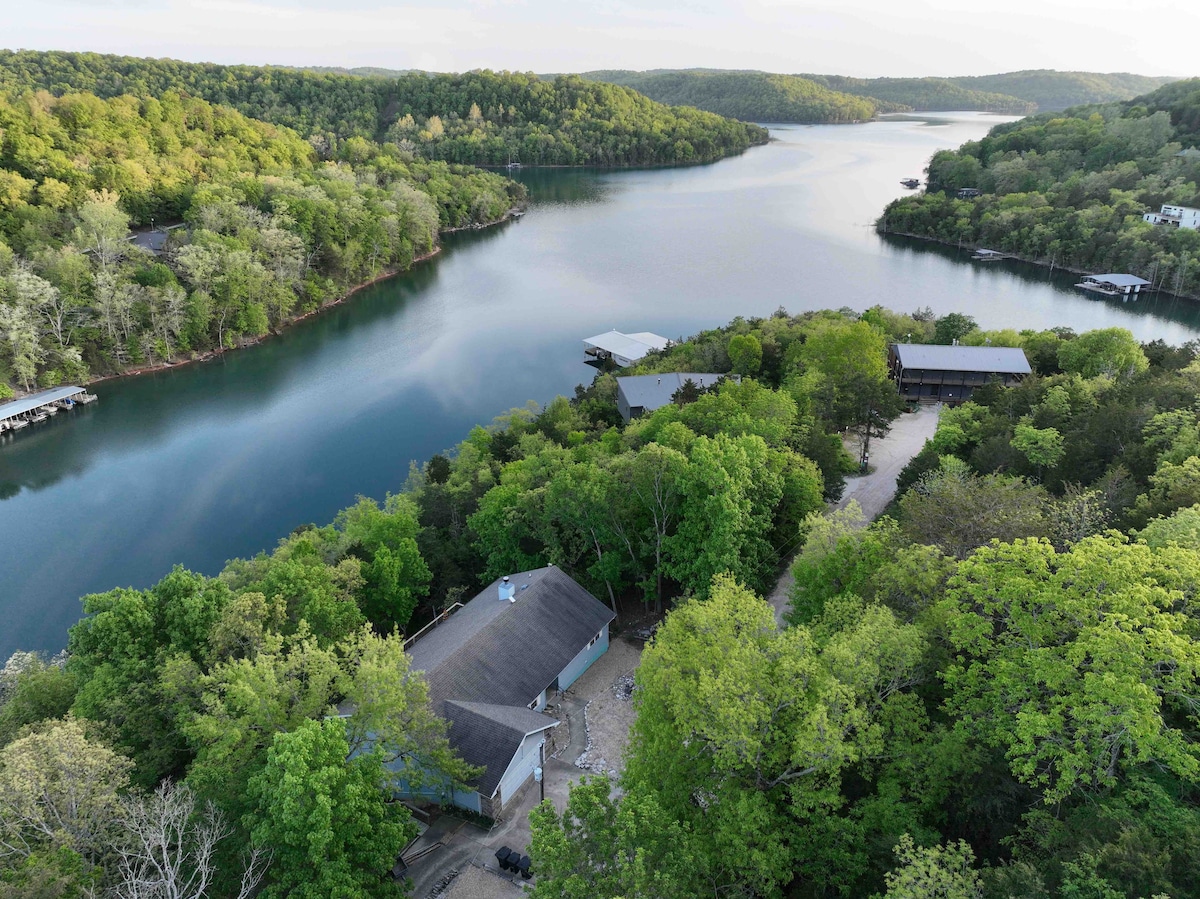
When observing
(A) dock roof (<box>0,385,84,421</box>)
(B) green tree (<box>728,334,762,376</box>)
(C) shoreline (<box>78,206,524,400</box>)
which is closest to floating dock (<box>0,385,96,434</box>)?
(A) dock roof (<box>0,385,84,421</box>)

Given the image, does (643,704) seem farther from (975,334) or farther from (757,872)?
(975,334)

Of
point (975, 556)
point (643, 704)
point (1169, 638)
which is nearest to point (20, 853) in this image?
point (643, 704)

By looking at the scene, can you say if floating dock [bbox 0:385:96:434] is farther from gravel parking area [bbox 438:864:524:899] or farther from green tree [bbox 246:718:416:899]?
gravel parking area [bbox 438:864:524:899]

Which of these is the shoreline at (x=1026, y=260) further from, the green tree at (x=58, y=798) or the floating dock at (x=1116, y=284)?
the green tree at (x=58, y=798)

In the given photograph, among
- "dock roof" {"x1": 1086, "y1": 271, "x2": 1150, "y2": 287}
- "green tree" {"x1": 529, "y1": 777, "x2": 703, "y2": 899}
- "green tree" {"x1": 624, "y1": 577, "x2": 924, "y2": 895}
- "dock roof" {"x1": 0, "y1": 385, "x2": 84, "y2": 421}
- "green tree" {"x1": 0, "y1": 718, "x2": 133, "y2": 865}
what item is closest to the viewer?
"green tree" {"x1": 529, "y1": 777, "x2": 703, "y2": 899}

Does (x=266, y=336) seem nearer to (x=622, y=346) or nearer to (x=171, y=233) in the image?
(x=171, y=233)

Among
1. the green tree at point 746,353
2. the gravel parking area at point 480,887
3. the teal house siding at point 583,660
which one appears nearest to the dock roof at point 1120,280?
the green tree at point 746,353

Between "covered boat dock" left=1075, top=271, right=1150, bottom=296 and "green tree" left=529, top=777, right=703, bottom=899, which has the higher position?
"green tree" left=529, top=777, right=703, bottom=899
